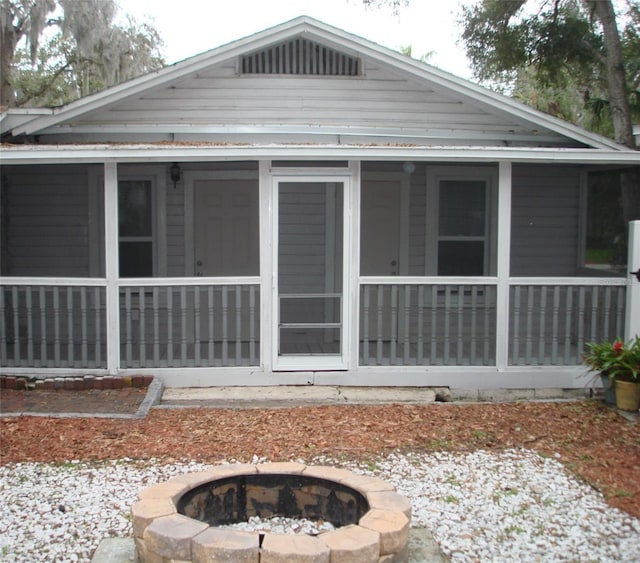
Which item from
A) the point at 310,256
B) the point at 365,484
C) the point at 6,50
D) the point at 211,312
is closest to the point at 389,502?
the point at 365,484

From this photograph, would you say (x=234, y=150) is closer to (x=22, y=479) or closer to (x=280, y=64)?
(x=280, y=64)

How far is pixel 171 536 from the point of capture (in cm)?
339

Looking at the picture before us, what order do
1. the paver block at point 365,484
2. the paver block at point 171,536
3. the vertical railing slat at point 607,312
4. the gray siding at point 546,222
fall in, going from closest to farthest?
the paver block at point 171,536 < the paver block at point 365,484 < the vertical railing slat at point 607,312 < the gray siding at point 546,222

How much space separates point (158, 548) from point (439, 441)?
3061 mm

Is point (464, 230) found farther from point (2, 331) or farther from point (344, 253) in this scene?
point (2, 331)

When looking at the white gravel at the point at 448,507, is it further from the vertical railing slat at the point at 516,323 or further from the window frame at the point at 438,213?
the window frame at the point at 438,213

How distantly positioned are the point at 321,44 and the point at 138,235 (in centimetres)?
353

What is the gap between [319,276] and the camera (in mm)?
9516

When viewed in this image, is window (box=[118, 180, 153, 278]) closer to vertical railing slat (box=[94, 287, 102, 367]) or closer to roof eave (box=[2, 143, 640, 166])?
vertical railing slat (box=[94, 287, 102, 367])

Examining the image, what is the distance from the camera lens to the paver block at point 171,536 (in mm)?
3379

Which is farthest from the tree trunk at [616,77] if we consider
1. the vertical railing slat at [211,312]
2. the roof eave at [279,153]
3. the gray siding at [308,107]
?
the vertical railing slat at [211,312]

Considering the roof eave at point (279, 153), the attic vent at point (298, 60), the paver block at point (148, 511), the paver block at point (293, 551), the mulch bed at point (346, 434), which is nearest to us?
the paver block at point (293, 551)

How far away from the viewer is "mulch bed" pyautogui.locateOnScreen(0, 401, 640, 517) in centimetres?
551

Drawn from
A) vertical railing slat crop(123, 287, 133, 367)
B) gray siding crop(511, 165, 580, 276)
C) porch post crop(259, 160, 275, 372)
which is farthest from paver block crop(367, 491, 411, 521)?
gray siding crop(511, 165, 580, 276)
